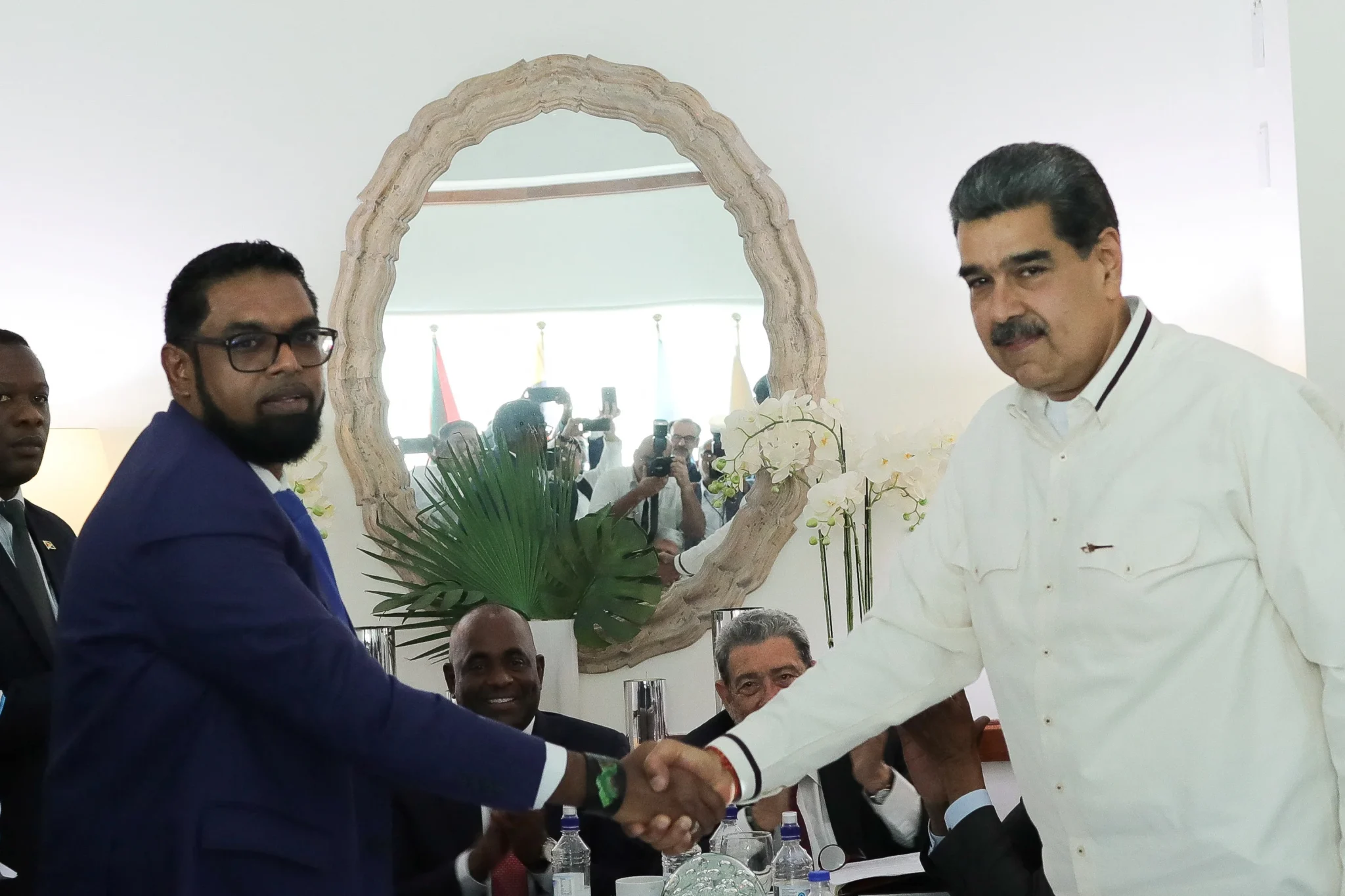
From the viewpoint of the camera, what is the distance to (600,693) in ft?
12.8

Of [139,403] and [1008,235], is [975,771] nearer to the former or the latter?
[1008,235]

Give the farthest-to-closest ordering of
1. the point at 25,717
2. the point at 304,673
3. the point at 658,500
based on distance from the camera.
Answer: the point at 658,500 < the point at 25,717 < the point at 304,673

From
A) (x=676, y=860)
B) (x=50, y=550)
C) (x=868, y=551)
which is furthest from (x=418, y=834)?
(x=868, y=551)

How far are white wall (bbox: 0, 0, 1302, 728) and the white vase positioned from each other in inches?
14.1

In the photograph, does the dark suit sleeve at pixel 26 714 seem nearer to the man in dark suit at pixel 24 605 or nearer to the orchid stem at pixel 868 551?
the man in dark suit at pixel 24 605

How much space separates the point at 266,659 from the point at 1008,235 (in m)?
1.11

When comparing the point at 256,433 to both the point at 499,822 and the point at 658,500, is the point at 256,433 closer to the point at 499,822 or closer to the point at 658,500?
the point at 499,822

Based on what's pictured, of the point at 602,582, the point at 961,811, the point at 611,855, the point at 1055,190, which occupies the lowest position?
the point at 611,855

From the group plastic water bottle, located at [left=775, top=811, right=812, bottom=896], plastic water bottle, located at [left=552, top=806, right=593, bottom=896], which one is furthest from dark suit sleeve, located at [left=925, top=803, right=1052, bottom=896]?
plastic water bottle, located at [left=552, top=806, right=593, bottom=896]

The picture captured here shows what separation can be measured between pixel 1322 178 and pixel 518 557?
2090 mm

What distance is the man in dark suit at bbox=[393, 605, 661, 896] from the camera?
2.64 metres

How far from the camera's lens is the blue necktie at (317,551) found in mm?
1985

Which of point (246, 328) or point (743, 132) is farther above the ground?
point (743, 132)

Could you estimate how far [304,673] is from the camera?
1.82 meters
